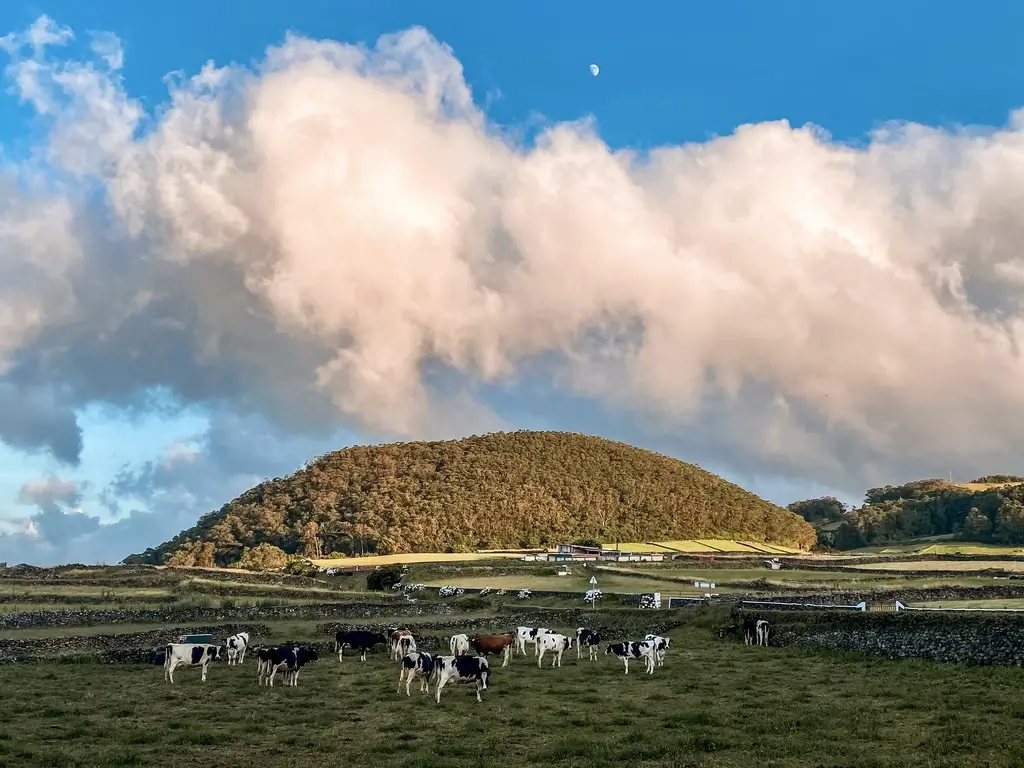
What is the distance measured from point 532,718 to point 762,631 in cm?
2241

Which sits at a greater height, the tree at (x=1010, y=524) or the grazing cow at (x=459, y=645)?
the tree at (x=1010, y=524)

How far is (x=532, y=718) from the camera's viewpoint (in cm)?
2117

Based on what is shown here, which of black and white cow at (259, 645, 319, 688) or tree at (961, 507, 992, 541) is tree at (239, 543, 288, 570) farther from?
tree at (961, 507, 992, 541)

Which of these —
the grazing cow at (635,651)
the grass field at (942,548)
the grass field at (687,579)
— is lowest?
the grass field at (687,579)

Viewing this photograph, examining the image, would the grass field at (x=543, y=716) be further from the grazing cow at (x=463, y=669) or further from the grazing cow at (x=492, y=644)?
the grazing cow at (x=492, y=644)

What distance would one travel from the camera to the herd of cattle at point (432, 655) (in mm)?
25453

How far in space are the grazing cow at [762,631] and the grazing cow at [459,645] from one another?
15486 millimetres

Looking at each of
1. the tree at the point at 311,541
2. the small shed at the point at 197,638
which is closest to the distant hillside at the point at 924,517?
the tree at the point at 311,541

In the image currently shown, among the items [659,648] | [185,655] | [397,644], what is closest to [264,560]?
[397,644]

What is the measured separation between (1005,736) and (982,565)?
90998mm

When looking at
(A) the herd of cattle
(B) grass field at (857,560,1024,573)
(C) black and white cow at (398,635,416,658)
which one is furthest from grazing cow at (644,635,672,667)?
(B) grass field at (857,560,1024,573)

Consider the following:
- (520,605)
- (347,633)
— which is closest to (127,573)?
(520,605)

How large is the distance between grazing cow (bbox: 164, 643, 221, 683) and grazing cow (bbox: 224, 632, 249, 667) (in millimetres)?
1620

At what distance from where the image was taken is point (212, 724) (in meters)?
20.7
